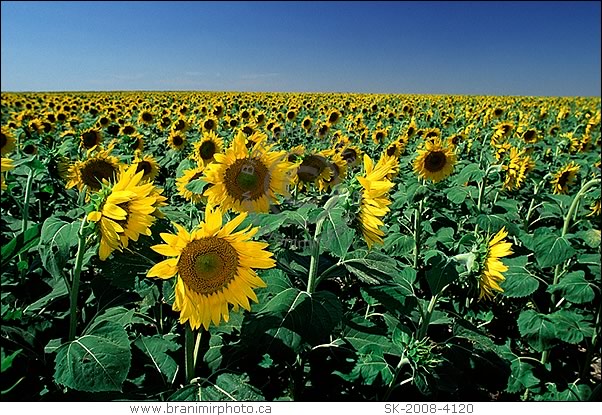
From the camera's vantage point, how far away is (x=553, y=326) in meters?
2.31

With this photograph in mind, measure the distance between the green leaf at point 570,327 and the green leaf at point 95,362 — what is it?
2023mm

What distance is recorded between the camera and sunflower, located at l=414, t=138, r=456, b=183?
12.2 feet

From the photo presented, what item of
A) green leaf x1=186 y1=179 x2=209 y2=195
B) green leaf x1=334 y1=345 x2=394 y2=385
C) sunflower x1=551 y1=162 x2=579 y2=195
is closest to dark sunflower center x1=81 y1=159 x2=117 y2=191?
green leaf x1=186 y1=179 x2=209 y2=195

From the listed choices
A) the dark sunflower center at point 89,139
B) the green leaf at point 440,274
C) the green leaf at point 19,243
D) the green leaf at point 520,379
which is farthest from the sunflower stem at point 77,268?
the dark sunflower center at point 89,139

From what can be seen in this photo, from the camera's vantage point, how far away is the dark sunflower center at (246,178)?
1.92 m

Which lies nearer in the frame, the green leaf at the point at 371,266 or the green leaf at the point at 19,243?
the green leaf at the point at 19,243

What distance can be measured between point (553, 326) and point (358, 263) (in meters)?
1.31

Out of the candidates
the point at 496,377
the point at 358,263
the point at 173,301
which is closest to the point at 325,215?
the point at 358,263

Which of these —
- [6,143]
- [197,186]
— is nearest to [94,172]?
[197,186]

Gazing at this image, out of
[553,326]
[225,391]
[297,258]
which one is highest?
[297,258]

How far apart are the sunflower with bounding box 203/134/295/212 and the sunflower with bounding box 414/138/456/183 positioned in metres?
1.95

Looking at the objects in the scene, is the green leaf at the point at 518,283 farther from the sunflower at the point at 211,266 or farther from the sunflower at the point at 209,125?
the sunflower at the point at 209,125

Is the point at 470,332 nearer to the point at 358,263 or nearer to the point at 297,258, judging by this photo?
the point at 358,263

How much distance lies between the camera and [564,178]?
4266 millimetres
